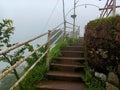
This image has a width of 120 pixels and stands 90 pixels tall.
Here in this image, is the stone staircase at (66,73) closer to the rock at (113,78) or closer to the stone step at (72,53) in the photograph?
the stone step at (72,53)

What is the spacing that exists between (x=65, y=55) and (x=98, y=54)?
2.66 meters

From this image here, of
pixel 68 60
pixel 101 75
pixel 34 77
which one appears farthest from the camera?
pixel 68 60

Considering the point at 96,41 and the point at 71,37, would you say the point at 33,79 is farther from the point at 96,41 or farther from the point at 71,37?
the point at 71,37

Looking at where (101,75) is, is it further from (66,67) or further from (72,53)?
(72,53)

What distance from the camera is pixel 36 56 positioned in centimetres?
721

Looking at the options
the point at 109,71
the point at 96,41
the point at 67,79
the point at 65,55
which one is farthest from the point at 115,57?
the point at 65,55

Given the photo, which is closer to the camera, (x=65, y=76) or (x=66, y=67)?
(x=65, y=76)

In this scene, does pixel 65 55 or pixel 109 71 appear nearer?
pixel 109 71

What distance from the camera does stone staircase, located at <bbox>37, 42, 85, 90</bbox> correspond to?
20.7 feet

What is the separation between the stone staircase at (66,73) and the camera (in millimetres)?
6309

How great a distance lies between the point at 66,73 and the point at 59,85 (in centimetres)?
80

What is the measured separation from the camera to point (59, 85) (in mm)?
6379

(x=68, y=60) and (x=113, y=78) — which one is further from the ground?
(x=68, y=60)

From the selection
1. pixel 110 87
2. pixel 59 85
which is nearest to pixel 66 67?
pixel 59 85
